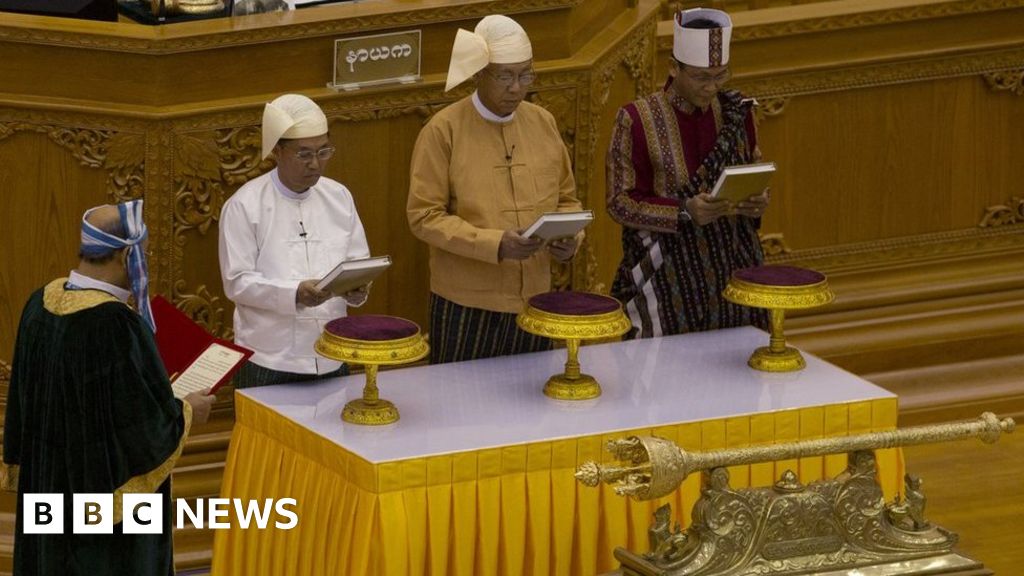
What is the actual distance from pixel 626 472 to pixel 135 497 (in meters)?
1.34

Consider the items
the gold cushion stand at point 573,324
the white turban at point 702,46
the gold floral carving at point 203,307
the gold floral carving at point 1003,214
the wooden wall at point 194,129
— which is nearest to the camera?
the gold cushion stand at point 573,324

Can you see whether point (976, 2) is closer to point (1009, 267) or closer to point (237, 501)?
point (1009, 267)

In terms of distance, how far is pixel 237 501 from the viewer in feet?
24.5

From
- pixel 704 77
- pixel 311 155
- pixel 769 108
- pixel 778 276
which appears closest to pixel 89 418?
pixel 311 155

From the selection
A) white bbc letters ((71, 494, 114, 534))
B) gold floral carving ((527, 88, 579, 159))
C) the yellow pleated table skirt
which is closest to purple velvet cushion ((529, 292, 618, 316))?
the yellow pleated table skirt

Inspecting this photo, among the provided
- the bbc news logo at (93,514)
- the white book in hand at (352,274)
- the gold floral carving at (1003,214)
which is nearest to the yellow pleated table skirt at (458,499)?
the white book in hand at (352,274)

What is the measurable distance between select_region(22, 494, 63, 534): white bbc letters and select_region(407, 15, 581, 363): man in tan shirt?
161 cm

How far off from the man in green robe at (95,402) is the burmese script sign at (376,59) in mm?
1834

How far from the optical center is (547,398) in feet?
24.5

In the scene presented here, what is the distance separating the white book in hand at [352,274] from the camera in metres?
7.15

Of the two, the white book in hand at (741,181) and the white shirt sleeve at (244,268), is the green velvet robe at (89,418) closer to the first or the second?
the white shirt sleeve at (244,268)

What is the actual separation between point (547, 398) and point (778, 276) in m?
0.89

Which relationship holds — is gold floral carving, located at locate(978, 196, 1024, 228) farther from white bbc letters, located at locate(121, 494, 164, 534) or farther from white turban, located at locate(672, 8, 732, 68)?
white bbc letters, located at locate(121, 494, 164, 534)

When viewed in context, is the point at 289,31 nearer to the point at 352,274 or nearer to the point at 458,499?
the point at 352,274
